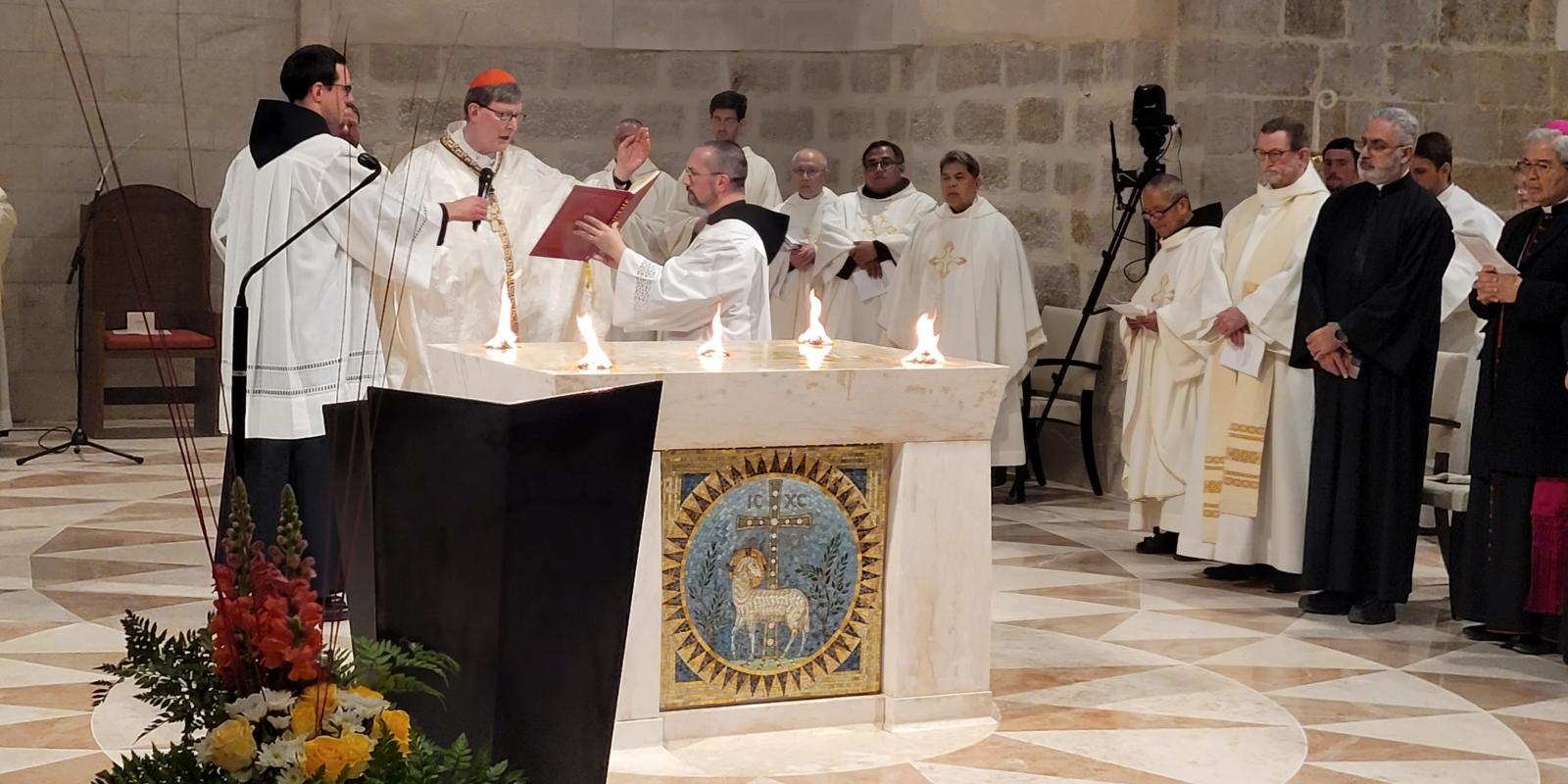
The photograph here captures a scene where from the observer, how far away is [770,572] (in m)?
4.62

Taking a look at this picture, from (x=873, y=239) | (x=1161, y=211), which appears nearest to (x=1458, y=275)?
(x=1161, y=211)

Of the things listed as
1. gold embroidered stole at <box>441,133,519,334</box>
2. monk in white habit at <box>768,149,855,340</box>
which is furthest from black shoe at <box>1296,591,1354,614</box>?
monk in white habit at <box>768,149,855,340</box>

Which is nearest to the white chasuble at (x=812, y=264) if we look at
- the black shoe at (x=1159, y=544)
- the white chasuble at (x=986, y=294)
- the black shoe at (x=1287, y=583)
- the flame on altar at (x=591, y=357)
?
the white chasuble at (x=986, y=294)

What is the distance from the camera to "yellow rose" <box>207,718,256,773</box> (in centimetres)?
196

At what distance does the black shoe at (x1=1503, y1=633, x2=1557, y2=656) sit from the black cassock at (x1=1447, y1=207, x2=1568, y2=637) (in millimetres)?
28

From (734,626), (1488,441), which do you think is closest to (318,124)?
(734,626)

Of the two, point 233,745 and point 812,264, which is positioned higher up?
point 812,264

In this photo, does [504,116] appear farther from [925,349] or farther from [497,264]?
[925,349]

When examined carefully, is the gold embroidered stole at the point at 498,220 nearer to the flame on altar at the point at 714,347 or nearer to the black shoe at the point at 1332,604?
the flame on altar at the point at 714,347

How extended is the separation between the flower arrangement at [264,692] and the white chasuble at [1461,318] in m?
6.61

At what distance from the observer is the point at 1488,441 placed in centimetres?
599

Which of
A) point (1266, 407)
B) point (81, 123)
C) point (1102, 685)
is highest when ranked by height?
point (81, 123)

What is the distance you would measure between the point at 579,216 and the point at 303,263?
35.1 inches

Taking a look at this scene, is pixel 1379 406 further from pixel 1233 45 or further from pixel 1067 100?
pixel 1067 100
